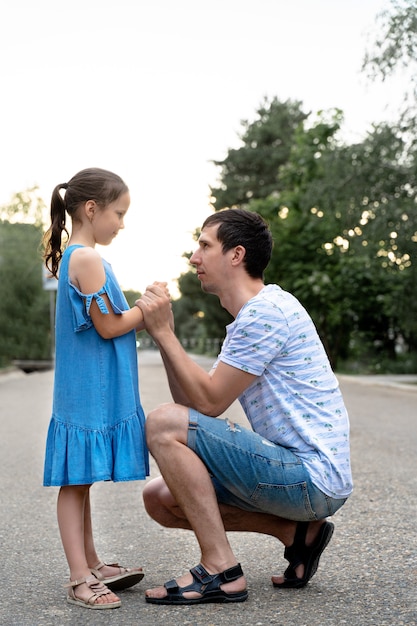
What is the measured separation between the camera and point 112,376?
3.38 meters

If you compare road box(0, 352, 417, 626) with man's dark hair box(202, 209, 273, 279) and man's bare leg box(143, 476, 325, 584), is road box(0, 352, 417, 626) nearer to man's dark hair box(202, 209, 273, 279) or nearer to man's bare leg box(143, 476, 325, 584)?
man's bare leg box(143, 476, 325, 584)

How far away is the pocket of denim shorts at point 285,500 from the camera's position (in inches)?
131

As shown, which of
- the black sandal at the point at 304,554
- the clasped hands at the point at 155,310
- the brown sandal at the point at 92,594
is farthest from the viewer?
the black sandal at the point at 304,554

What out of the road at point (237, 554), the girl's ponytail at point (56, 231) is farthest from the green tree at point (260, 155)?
the girl's ponytail at point (56, 231)

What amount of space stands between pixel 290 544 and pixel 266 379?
658 mm

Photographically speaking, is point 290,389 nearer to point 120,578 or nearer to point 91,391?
point 91,391

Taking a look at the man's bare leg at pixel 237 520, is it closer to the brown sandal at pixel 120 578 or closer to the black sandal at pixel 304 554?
the black sandal at pixel 304 554

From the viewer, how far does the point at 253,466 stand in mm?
3312

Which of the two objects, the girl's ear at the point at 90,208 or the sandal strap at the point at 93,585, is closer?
the sandal strap at the point at 93,585

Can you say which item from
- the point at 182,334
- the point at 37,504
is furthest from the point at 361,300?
the point at 182,334

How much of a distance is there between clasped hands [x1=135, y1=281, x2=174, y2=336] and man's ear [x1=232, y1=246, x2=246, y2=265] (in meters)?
0.29

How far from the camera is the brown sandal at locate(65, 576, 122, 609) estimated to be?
3.25 m

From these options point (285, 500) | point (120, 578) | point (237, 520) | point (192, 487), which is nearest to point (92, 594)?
point (120, 578)

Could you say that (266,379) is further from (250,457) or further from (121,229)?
(121,229)
